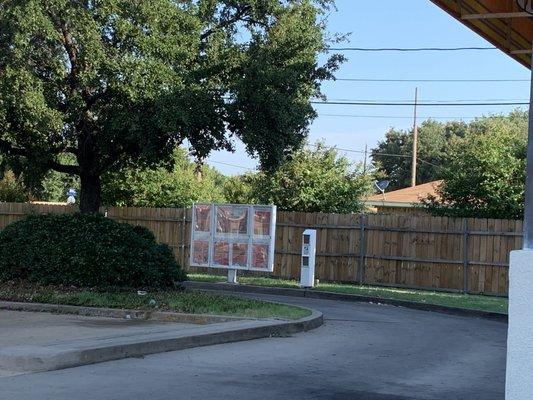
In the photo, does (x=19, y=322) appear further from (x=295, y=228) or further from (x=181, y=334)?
(x=295, y=228)

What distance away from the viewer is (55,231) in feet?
55.8

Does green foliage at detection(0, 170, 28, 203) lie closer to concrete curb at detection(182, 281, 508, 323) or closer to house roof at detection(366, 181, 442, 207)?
house roof at detection(366, 181, 442, 207)

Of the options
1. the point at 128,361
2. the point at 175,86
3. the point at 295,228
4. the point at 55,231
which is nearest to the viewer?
the point at 128,361

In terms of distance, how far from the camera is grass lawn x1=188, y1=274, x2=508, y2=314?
62.3 feet

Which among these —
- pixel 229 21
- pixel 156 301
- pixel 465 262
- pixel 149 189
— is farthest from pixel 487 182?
pixel 156 301

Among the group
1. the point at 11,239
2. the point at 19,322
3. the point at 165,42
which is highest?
the point at 165,42

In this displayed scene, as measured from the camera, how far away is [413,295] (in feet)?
69.6

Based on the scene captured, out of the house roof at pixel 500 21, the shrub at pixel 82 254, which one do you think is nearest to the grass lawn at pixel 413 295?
the shrub at pixel 82 254

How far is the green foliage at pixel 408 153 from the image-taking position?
7612cm

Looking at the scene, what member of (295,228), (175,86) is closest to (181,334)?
(175,86)

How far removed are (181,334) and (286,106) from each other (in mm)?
9081

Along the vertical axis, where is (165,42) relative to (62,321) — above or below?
above

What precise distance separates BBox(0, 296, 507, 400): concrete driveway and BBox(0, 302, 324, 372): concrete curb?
0.16m

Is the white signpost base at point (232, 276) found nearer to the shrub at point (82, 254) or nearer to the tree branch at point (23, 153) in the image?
the tree branch at point (23, 153)
